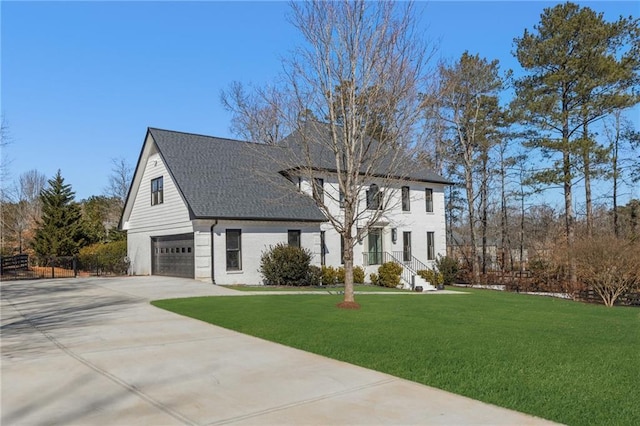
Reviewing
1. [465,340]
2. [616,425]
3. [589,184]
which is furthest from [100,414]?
[589,184]

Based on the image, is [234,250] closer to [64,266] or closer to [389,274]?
[389,274]

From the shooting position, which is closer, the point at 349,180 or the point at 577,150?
the point at 349,180

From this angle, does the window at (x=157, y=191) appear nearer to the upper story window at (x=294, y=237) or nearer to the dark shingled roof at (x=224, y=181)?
the dark shingled roof at (x=224, y=181)

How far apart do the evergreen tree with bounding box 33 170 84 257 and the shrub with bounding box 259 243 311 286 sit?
17.6 meters

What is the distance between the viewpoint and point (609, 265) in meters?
19.8

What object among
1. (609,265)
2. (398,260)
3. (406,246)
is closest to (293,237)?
(398,260)

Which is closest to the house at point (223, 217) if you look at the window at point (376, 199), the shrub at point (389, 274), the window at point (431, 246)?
the window at point (376, 199)

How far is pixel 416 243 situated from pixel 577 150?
10.5 meters

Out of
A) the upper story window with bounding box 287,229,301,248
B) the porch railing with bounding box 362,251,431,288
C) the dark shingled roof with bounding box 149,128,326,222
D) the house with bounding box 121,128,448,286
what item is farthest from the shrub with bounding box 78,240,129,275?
the porch railing with bounding box 362,251,431,288

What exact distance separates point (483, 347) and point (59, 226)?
1267 inches

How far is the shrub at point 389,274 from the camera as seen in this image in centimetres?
2547

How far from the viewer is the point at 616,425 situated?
4.26 metres

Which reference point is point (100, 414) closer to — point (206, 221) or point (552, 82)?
point (206, 221)

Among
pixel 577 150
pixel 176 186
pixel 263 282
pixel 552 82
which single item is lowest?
pixel 263 282
